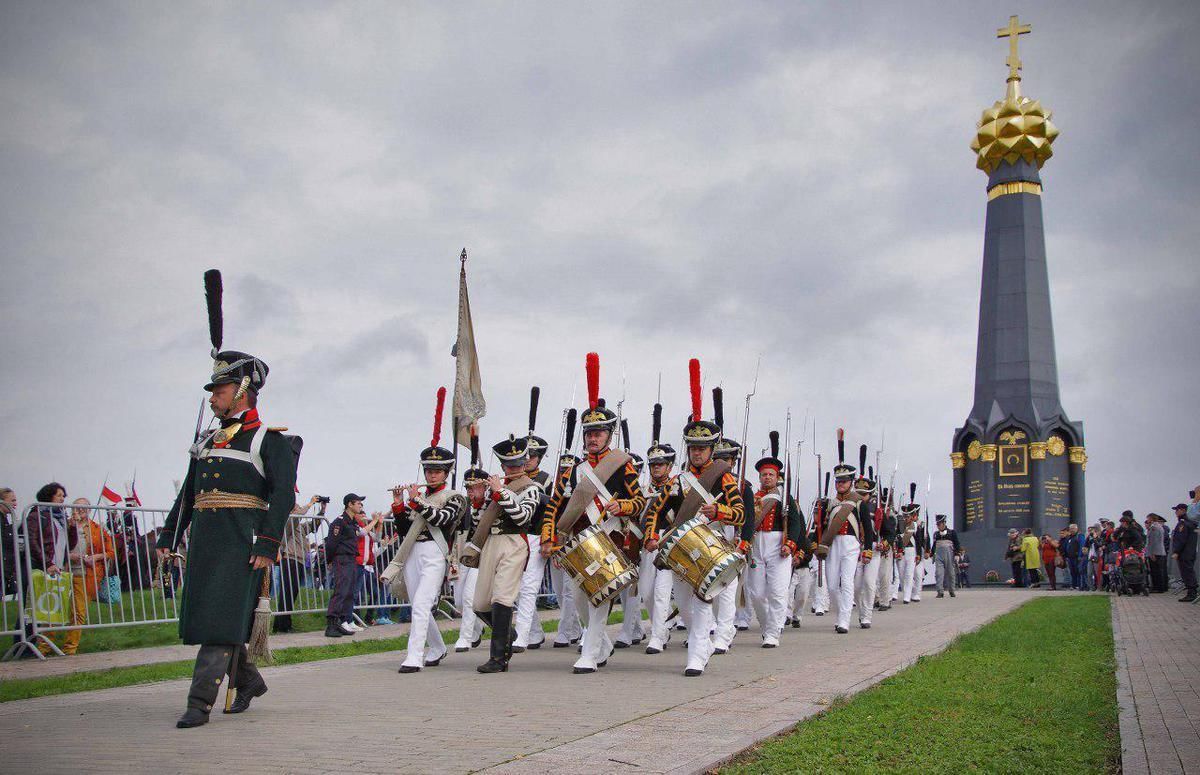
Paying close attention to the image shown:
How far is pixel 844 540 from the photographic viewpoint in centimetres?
1603

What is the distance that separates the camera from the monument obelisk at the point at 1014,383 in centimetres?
3631

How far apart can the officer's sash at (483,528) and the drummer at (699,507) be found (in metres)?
1.38

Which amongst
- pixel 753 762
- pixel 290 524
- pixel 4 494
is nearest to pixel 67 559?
pixel 4 494

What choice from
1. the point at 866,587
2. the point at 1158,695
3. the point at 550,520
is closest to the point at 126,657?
the point at 550,520

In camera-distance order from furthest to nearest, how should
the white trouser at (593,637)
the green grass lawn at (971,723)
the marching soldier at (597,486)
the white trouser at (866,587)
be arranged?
the white trouser at (866,587), the marching soldier at (597,486), the white trouser at (593,637), the green grass lawn at (971,723)

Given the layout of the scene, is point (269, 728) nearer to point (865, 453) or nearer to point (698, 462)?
point (698, 462)

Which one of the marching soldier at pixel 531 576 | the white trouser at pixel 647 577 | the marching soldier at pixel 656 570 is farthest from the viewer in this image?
the marching soldier at pixel 531 576

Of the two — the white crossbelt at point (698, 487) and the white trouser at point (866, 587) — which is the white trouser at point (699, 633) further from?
the white trouser at point (866, 587)

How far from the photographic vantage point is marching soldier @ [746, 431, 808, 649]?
13.6m

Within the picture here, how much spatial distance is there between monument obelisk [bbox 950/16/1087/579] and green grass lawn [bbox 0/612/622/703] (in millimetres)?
27985

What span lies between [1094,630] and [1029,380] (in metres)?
24.0

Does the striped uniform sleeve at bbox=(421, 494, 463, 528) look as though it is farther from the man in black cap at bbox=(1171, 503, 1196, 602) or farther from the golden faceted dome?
the golden faceted dome

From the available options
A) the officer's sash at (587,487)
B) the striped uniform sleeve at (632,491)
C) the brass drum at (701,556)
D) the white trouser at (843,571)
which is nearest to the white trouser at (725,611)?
the brass drum at (701,556)

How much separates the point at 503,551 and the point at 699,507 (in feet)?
6.27
